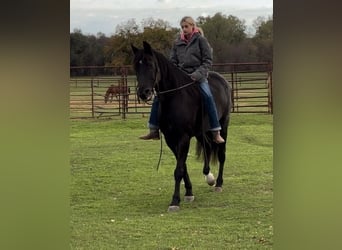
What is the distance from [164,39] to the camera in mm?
3066

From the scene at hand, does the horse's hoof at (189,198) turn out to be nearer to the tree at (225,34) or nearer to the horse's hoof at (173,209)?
the horse's hoof at (173,209)

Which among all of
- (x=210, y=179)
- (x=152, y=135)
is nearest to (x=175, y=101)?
(x=152, y=135)

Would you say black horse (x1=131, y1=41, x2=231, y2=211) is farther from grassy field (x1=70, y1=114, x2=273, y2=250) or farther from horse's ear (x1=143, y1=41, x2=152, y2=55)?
grassy field (x1=70, y1=114, x2=273, y2=250)

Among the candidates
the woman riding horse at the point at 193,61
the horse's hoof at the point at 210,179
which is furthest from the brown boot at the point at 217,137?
the horse's hoof at the point at 210,179

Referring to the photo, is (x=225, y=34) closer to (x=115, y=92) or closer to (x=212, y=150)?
(x=212, y=150)

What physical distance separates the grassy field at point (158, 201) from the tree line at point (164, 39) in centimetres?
80

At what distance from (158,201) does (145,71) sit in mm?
882

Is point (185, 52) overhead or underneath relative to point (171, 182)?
overhead

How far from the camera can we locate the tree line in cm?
226

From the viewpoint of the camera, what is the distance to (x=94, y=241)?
247cm
